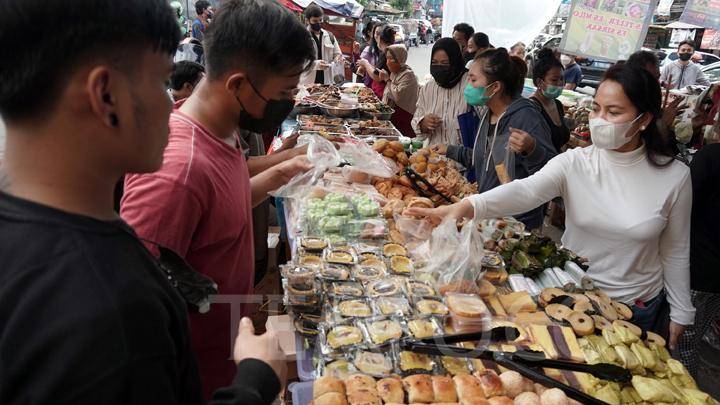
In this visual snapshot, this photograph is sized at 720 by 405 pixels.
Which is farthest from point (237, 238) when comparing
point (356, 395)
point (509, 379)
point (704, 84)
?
point (704, 84)

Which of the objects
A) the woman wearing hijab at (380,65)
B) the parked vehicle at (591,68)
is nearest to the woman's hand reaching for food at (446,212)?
the woman wearing hijab at (380,65)

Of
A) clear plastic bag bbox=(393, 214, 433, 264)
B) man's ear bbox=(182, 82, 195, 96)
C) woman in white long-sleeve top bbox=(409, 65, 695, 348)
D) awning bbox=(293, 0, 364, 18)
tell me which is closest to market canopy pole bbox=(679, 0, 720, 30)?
woman in white long-sleeve top bbox=(409, 65, 695, 348)

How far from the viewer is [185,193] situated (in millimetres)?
1363

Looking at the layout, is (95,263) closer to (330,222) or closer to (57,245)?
(57,245)

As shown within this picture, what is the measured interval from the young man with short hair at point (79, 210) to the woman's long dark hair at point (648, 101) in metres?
2.34

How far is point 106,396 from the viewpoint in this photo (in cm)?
64

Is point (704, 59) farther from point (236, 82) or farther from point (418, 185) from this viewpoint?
point (236, 82)

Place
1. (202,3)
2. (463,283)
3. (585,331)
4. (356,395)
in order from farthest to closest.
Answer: (202,3) < (463,283) < (585,331) < (356,395)

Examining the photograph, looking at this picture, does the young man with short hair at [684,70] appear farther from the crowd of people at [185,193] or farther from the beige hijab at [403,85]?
the crowd of people at [185,193]

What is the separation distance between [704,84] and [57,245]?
12.7 meters

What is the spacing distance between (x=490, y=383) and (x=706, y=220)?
237 centimetres

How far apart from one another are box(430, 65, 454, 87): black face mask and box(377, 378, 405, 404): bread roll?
3918 mm

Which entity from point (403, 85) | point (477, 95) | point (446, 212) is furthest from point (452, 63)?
point (446, 212)

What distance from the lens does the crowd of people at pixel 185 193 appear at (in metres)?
0.64
